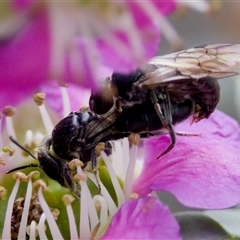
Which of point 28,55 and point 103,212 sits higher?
point 28,55

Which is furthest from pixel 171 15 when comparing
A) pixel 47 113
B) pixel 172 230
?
pixel 47 113

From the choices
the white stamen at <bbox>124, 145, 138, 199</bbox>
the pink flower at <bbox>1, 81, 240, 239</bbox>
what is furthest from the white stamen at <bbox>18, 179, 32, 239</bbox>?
the white stamen at <bbox>124, 145, 138, 199</bbox>

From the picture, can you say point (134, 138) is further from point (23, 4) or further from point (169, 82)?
point (23, 4)

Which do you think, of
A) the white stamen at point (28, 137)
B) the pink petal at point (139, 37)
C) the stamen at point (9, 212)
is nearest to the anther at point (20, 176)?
the stamen at point (9, 212)

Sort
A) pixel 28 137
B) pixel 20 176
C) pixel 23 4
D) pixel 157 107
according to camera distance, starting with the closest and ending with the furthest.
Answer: pixel 23 4 < pixel 157 107 < pixel 20 176 < pixel 28 137

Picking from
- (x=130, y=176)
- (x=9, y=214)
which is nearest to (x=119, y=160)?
(x=130, y=176)

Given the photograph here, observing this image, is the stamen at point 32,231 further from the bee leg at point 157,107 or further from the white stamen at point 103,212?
the bee leg at point 157,107

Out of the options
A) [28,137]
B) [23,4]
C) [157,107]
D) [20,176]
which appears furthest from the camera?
[28,137]
